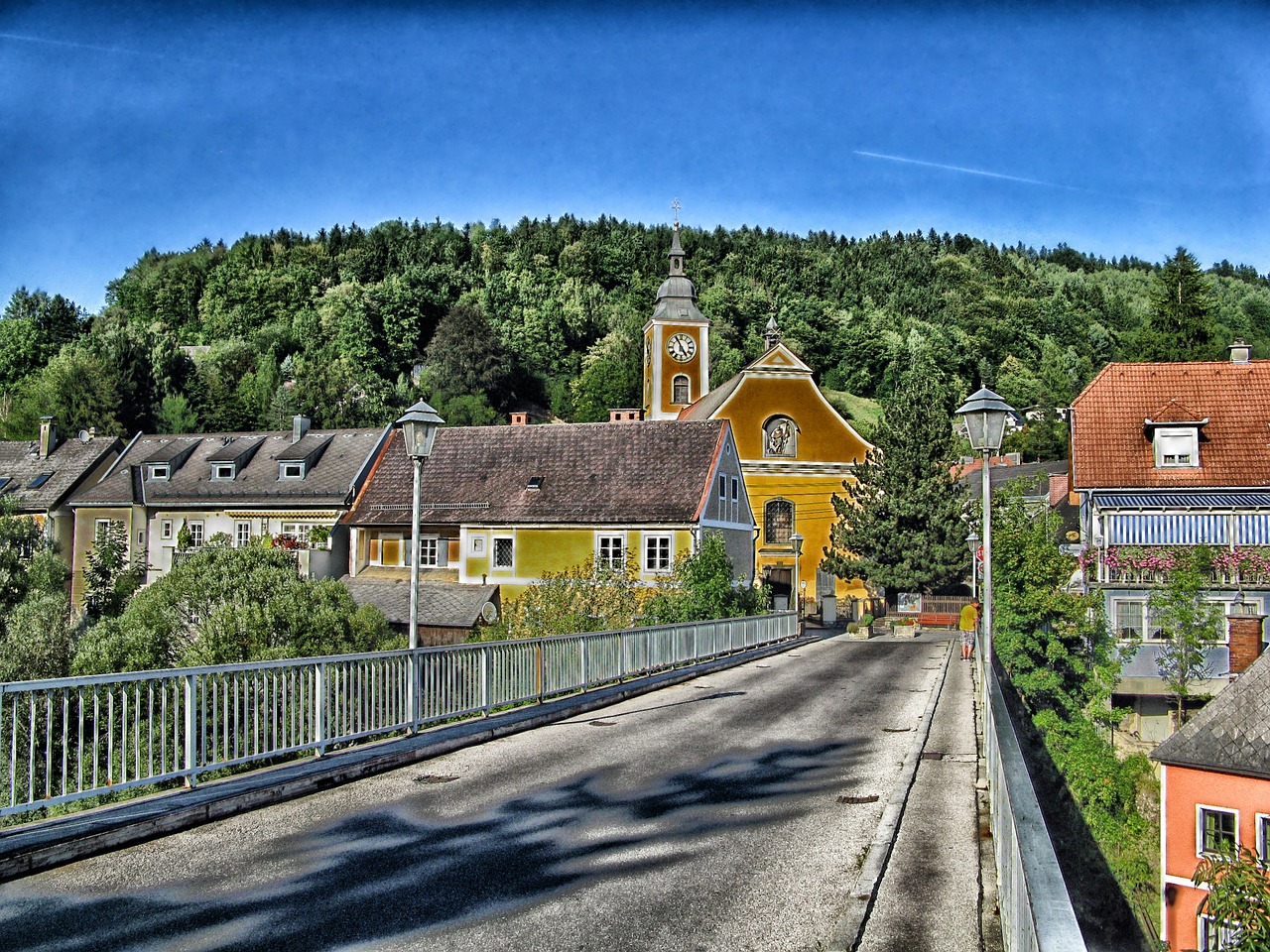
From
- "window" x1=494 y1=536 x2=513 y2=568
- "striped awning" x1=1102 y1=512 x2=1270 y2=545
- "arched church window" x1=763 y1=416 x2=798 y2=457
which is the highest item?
"arched church window" x1=763 y1=416 x2=798 y2=457

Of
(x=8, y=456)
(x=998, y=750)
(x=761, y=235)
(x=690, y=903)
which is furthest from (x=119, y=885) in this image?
(x=761, y=235)

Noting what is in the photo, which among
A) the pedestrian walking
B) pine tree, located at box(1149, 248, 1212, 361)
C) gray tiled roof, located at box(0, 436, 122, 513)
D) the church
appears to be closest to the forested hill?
pine tree, located at box(1149, 248, 1212, 361)

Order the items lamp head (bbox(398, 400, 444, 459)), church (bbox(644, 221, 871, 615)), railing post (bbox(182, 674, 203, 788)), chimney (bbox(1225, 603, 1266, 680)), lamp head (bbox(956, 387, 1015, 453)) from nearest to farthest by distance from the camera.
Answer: railing post (bbox(182, 674, 203, 788)), lamp head (bbox(398, 400, 444, 459)), lamp head (bbox(956, 387, 1015, 453)), chimney (bbox(1225, 603, 1266, 680)), church (bbox(644, 221, 871, 615))

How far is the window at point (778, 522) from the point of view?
53188 millimetres

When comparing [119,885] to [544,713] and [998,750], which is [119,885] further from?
[544,713]

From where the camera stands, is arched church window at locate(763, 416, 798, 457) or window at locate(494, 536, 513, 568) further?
arched church window at locate(763, 416, 798, 457)

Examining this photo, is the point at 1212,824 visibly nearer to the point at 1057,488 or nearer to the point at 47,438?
the point at 1057,488

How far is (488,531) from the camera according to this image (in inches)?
1652

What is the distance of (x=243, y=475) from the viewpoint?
51.2 meters

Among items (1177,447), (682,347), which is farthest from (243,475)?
(1177,447)

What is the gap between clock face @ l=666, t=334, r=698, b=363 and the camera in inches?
2478

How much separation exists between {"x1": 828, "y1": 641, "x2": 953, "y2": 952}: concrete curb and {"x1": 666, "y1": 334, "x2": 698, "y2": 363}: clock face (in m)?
51.4

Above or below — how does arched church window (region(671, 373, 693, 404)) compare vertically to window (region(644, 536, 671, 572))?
above

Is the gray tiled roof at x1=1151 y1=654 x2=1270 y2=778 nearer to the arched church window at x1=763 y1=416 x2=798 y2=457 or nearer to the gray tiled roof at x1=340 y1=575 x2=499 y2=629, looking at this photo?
the gray tiled roof at x1=340 y1=575 x2=499 y2=629
